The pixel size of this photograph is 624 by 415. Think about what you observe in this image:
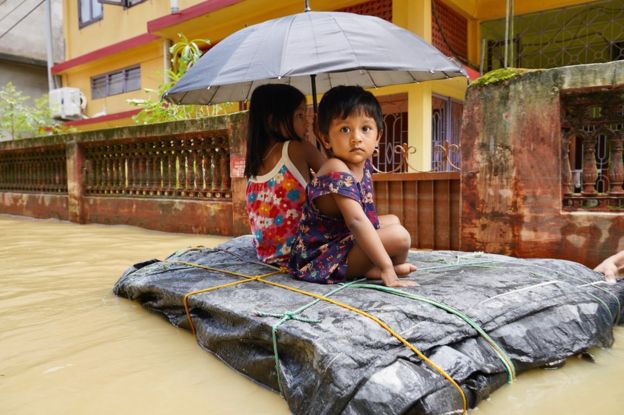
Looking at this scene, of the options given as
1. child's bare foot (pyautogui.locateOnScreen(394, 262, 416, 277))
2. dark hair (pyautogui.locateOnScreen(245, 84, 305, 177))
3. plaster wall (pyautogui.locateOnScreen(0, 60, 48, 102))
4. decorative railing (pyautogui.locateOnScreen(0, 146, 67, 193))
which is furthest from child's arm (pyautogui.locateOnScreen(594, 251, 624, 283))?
plaster wall (pyautogui.locateOnScreen(0, 60, 48, 102))

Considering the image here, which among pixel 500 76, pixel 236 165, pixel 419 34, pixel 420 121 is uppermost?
pixel 419 34

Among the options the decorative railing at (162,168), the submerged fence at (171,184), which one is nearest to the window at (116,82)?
the submerged fence at (171,184)

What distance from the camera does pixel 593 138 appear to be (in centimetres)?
386

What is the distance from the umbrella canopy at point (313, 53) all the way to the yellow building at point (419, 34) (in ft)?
13.0

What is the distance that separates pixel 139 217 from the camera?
7.28 meters

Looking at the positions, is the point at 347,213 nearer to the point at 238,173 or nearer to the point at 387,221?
the point at 387,221

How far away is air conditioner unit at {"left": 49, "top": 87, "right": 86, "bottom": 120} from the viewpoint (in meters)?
14.9

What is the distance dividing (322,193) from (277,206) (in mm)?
566

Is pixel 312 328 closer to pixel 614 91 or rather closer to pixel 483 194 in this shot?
pixel 483 194

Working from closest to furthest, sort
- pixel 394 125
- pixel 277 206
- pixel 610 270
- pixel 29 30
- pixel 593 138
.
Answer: pixel 277 206
pixel 610 270
pixel 593 138
pixel 394 125
pixel 29 30

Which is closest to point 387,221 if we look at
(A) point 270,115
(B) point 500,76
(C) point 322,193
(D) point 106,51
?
(C) point 322,193

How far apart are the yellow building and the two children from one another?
387 centimetres

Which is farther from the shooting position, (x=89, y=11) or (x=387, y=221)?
(x=89, y=11)

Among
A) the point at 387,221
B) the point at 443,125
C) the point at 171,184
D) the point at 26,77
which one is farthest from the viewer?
the point at 26,77
